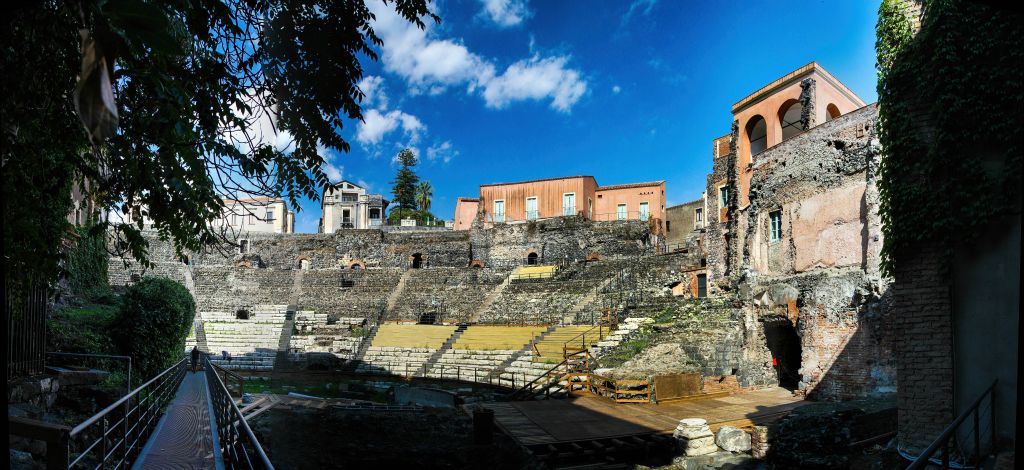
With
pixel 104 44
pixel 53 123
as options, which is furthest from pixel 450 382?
pixel 104 44

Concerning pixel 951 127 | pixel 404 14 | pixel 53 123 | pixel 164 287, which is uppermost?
pixel 404 14

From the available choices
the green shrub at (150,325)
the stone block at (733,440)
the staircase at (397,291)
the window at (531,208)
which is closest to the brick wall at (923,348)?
the stone block at (733,440)

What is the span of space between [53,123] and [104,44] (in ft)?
9.37

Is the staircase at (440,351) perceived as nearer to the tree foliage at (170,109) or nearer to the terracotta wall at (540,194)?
the terracotta wall at (540,194)

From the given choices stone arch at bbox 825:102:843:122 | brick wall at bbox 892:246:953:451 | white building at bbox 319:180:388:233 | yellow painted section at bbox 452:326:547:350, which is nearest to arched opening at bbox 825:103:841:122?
stone arch at bbox 825:102:843:122

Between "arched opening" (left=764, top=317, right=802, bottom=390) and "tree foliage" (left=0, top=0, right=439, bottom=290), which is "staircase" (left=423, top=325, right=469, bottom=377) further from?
"tree foliage" (left=0, top=0, right=439, bottom=290)

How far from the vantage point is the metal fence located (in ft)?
22.5

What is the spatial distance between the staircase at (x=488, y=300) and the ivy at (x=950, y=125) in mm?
22958

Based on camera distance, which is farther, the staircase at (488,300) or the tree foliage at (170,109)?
the staircase at (488,300)

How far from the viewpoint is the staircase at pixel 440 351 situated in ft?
75.3

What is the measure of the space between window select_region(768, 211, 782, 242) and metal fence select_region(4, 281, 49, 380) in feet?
56.2

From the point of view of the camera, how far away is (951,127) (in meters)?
6.31

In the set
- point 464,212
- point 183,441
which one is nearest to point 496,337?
point 183,441

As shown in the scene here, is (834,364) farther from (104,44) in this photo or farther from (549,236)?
(549,236)
